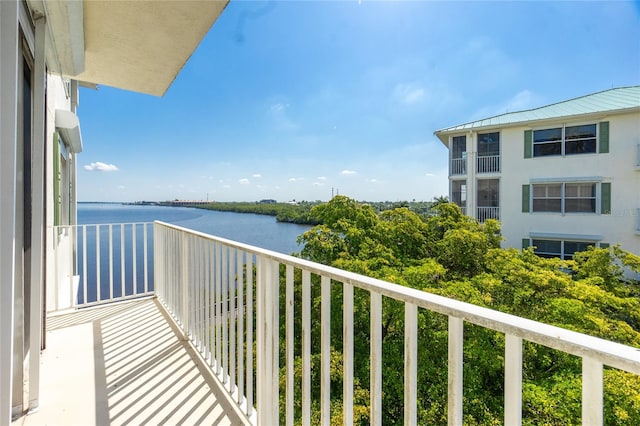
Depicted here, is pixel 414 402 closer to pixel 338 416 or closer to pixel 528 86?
pixel 338 416

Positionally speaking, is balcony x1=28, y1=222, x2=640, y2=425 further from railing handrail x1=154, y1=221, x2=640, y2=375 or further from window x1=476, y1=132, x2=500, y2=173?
window x1=476, y1=132, x2=500, y2=173

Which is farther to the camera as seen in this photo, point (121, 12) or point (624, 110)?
point (624, 110)

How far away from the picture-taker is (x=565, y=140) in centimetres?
1080

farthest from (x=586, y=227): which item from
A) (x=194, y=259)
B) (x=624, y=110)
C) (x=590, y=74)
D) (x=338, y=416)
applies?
(x=194, y=259)

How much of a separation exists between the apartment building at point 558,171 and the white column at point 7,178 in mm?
13283

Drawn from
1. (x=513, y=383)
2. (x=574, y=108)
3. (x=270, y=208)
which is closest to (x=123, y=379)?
(x=513, y=383)

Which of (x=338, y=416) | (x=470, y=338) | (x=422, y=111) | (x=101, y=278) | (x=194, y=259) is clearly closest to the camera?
(x=338, y=416)

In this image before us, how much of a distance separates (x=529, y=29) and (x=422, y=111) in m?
5.94

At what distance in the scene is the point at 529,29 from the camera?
1235cm

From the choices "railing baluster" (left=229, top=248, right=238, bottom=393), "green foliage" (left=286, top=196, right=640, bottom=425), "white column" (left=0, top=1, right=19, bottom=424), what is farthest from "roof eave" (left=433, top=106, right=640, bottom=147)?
"white column" (left=0, top=1, right=19, bottom=424)

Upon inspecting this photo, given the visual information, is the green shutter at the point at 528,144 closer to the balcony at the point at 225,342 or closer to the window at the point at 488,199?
the window at the point at 488,199

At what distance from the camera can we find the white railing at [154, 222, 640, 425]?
580 mm

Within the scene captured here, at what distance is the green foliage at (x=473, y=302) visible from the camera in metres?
4.22

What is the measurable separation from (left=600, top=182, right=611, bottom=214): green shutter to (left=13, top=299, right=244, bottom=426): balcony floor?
13.2 m
